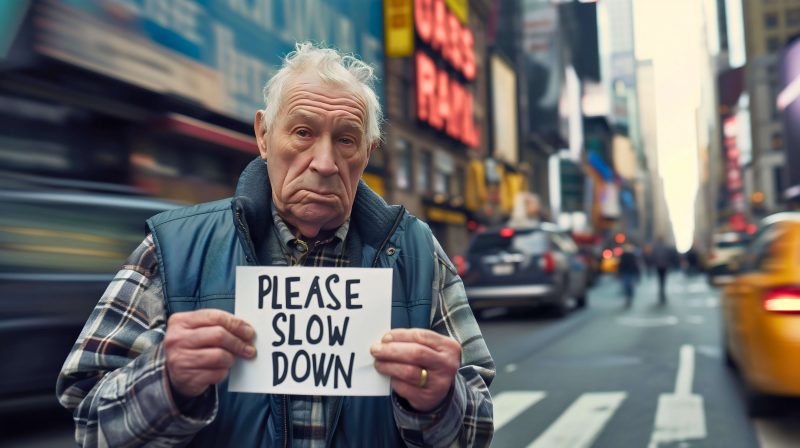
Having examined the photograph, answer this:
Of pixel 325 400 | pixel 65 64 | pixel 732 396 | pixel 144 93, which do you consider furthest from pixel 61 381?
pixel 144 93

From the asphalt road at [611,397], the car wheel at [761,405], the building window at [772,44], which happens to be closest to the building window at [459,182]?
the asphalt road at [611,397]

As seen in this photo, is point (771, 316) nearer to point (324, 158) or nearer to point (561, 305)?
point (324, 158)

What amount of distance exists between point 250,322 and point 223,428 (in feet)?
0.86

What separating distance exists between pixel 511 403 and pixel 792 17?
90962mm

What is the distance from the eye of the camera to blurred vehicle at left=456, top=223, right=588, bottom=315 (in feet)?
49.5

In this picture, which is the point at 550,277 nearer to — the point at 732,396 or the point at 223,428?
the point at 732,396

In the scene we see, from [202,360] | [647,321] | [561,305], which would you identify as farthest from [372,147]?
[647,321]

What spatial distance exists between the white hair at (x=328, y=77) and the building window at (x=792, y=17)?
94851 millimetres

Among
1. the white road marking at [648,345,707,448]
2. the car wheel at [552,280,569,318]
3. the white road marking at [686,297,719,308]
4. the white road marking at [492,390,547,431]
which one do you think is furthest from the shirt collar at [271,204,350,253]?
the white road marking at [686,297,719,308]

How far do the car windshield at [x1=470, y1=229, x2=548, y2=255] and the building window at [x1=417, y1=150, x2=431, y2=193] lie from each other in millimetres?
15740

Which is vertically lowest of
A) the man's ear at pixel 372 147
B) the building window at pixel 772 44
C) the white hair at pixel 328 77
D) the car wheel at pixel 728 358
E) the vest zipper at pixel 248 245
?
the car wheel at pixel 728 358

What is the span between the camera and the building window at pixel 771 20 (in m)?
86.7

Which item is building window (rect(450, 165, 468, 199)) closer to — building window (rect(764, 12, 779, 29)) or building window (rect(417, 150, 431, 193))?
building window (rect(417, 150, 431, 193))

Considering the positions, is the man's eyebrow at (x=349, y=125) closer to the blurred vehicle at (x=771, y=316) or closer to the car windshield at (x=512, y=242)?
the blurred vehicle at (x=771, y=316)
